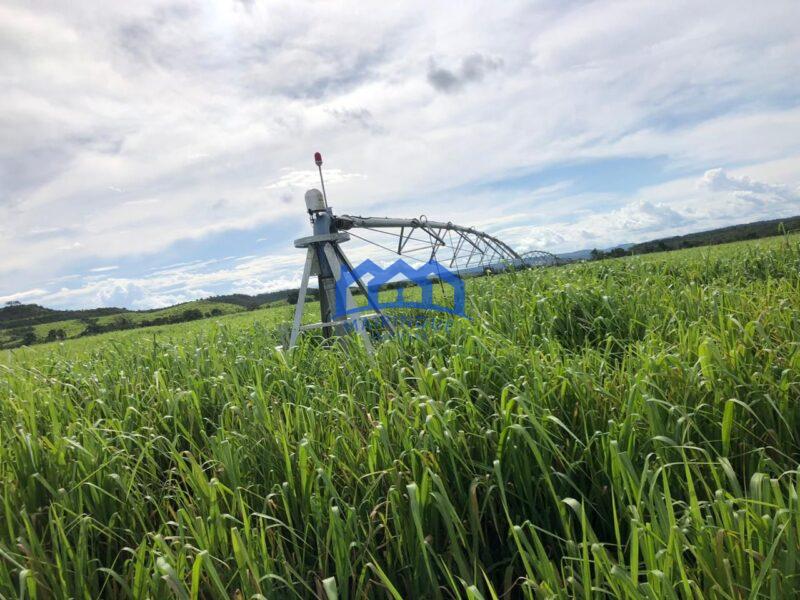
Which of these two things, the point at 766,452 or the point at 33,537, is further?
the point at 766,452

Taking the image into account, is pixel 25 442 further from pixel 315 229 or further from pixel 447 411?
pixel 315 229

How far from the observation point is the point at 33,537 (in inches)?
97.1

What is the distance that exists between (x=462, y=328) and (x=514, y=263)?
5642 millimetres

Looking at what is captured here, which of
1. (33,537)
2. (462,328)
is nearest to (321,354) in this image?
(462,328)

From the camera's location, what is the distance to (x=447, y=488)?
8.90 ft
